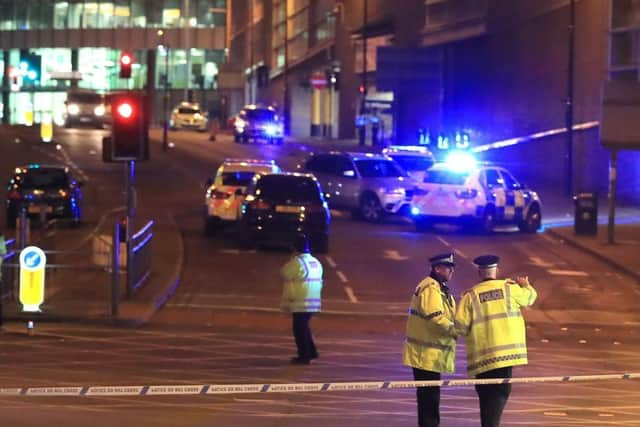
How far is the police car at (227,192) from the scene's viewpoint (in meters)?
28.5

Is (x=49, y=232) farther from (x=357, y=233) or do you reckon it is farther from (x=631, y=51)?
(x=631, y=51)

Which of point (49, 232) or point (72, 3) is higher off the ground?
point (72, 3)

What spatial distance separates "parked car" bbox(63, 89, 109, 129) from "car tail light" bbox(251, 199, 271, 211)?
49.6 m

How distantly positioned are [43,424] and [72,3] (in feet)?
368

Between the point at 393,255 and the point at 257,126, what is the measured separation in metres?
40.0

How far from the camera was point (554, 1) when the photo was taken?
5000cm

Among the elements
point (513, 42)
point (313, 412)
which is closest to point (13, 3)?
point (513, 42)

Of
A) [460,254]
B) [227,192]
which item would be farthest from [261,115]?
[460,254]

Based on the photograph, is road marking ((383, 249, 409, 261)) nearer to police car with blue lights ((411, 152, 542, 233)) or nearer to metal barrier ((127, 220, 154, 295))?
police car with blue lights ((411, 152, 542, 233))

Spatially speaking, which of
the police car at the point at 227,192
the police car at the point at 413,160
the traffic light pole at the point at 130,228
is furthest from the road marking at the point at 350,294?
the police car at the point at 413,160

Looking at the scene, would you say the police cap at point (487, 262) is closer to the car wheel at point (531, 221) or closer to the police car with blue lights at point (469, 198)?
the police car with blue lights at point (469, 198)

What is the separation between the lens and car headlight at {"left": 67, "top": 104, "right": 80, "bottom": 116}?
73.9 metres

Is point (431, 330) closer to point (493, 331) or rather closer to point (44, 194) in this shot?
point (493, 331)

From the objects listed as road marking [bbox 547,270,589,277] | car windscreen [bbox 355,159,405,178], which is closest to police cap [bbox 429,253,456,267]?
road marking [bbox 547,270,589,277]
